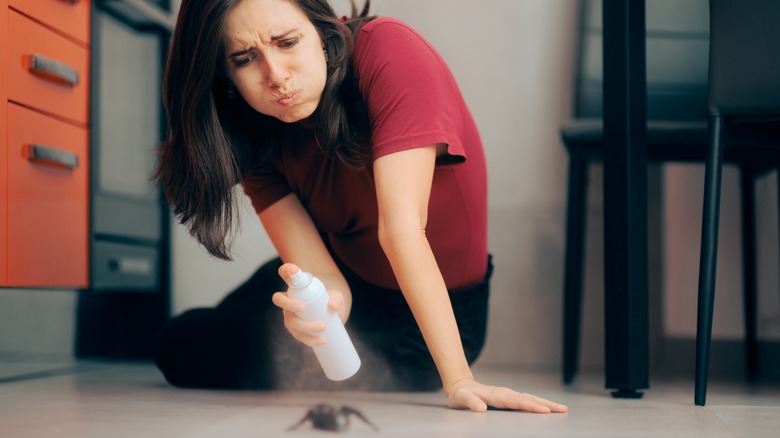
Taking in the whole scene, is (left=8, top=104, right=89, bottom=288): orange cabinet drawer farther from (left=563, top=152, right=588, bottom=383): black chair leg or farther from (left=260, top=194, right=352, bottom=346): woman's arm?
(left=563, top=152, right=588, bottom=383): black chair leg

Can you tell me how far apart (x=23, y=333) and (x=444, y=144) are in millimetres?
972

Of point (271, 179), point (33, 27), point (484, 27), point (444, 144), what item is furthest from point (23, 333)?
point (484, 27)

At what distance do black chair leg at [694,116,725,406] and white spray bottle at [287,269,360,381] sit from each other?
0.45 m

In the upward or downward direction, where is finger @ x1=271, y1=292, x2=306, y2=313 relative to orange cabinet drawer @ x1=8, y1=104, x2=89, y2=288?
downward

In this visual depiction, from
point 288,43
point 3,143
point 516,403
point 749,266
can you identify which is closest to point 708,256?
point 516,403

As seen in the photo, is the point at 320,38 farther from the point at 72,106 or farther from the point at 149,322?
the point at 149,322

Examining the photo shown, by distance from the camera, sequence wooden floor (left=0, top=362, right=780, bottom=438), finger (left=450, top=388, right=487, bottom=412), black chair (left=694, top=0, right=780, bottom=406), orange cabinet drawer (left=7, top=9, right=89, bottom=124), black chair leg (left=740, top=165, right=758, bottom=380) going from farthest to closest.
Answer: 1. black chair leg (left=740, top=165, right=758, bottom=380)
2. orange cabinet drawer (left=7, top=9, right=89, bottom=124)
3. black chair (left=694, top=0, right=780, bottom=406)
4. finger (left=450, top=388, right=487, bottom=412)
5. wooden floor (left=0, top=362, right=780, bottom=438)

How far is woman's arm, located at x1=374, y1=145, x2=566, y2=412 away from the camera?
38.9 inches

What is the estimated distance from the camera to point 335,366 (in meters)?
0.97

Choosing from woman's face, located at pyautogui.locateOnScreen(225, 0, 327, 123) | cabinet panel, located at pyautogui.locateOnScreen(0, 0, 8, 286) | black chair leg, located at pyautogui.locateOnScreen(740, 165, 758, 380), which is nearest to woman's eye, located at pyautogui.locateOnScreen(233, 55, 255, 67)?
woman's face, located at pyautogui.locateOnScreen(225, 0, 327, 123)

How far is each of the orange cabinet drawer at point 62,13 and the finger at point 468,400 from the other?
948mm

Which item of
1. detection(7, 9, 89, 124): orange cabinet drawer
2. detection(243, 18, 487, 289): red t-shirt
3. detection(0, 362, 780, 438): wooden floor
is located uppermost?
detection(7, 9, 89, 124): orange cabinet drawer

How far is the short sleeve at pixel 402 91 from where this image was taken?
101cm

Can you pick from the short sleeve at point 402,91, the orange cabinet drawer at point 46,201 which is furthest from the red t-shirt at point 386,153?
the orange cabinet drawer at point 46,201
